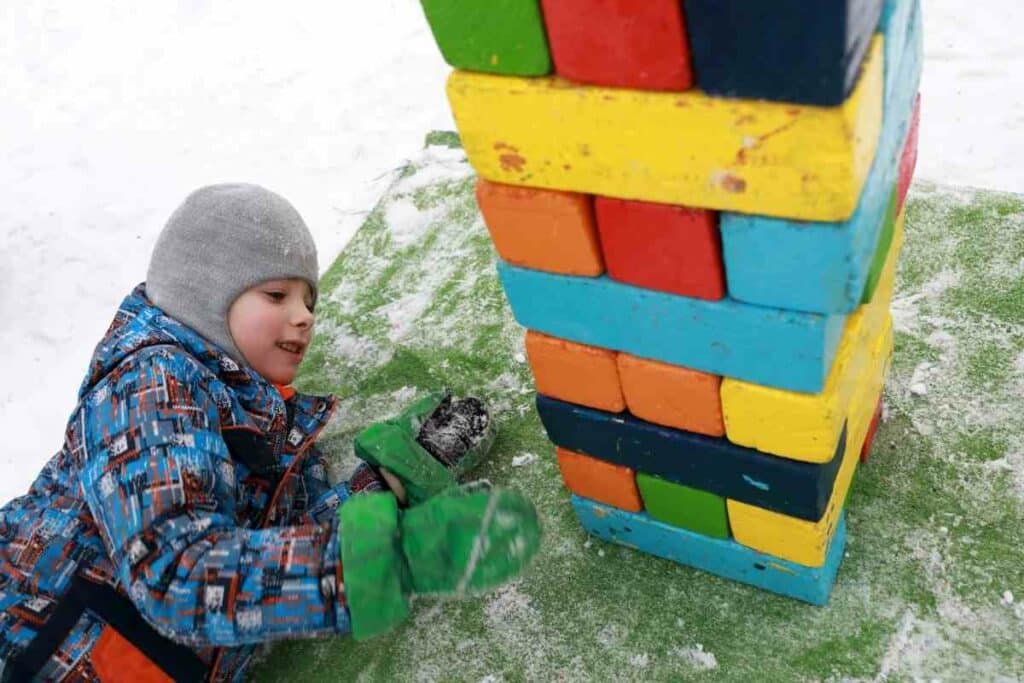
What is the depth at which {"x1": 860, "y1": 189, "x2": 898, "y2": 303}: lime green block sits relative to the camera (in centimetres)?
123

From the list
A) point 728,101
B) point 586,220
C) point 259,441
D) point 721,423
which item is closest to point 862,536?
point 721,423

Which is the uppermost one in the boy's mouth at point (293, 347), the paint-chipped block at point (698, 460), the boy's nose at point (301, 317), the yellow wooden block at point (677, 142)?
the yellow wooden block at point (677, 142)

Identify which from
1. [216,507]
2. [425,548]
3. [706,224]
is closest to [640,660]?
[425,548]

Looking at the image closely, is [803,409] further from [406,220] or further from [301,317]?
[406,220]

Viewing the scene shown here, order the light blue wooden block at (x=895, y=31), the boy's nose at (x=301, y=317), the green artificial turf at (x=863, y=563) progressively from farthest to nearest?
1. the boy's nose at (x=301, y=317)
2. the green artificial turf at (x=863, y=563)
3. the light blue wooden block at (x=895, y=31)

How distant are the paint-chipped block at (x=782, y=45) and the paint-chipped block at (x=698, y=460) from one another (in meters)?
0.66

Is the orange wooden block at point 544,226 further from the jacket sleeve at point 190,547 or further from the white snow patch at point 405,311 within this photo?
the white snow patch at point 405,311

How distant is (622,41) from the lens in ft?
3.30

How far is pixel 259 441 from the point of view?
181 cm

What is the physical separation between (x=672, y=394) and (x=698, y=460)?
0.16m

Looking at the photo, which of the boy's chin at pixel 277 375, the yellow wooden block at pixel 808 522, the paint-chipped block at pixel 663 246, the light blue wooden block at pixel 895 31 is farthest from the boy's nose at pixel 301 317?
the light blue wooden block at pixel 895 31

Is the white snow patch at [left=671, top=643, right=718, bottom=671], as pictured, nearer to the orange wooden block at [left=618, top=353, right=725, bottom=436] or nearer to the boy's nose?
the orange wooden block at [left=618, top=353, right=725, bottom=436]

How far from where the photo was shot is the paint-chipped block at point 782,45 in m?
0.87

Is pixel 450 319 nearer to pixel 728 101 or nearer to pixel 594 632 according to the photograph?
pixel 594 632
